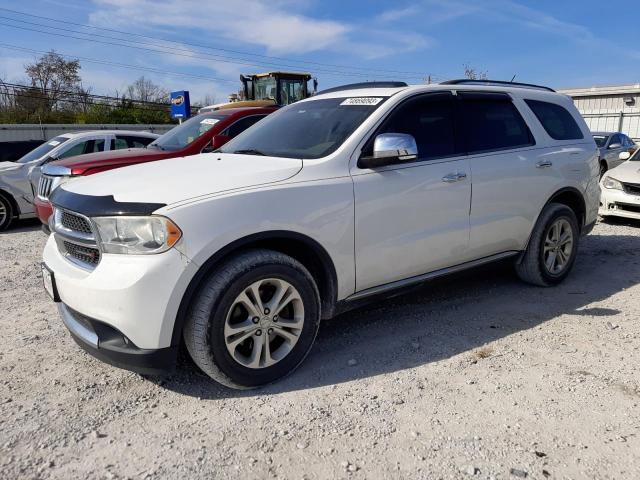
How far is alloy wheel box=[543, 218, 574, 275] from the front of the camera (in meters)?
4.95

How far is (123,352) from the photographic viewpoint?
9.21ft

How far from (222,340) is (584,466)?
189 cm

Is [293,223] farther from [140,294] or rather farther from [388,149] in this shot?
[140,294]

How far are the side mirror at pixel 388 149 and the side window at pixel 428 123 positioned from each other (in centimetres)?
26

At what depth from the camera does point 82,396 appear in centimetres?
308

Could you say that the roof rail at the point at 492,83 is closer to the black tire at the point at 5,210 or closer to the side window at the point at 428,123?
the side window at the point at 428,123

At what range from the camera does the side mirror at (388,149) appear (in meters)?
3.40

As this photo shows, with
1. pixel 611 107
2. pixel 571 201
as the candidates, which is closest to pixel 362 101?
pixel 571 201

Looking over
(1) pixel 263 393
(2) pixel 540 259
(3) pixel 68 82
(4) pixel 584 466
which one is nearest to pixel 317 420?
(1) pixel 263 393

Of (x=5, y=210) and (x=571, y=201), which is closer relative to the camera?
(x=571, y=201)

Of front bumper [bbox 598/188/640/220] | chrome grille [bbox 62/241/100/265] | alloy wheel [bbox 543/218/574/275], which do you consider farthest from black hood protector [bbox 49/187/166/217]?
front bumper [bbox 598/188/640/220]

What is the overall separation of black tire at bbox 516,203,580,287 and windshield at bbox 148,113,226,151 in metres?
4.27

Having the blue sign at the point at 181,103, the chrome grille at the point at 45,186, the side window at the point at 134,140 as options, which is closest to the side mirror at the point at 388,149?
the chrome grille at the point at 45,186

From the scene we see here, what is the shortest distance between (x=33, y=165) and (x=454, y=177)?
7.66 m
